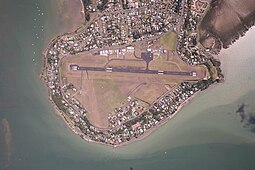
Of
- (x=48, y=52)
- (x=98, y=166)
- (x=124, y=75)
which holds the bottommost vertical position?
(x=98, y=166)

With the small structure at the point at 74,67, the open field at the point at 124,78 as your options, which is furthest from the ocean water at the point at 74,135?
the small structure at the point at 74,67

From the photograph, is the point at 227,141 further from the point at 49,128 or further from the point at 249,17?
the point at 49,128

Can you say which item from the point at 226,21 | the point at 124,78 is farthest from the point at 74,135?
the point at 226,21

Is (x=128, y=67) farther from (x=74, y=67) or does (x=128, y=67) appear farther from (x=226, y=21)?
(x=226, y=21)

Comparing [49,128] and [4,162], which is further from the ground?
[49,128]

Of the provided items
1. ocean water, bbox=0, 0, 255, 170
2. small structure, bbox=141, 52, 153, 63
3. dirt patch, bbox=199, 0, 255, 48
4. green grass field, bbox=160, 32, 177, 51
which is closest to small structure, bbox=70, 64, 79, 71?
ocean water, bbox=0, 0, 255, 170

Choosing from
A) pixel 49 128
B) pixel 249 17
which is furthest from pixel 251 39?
pixel 49 128
